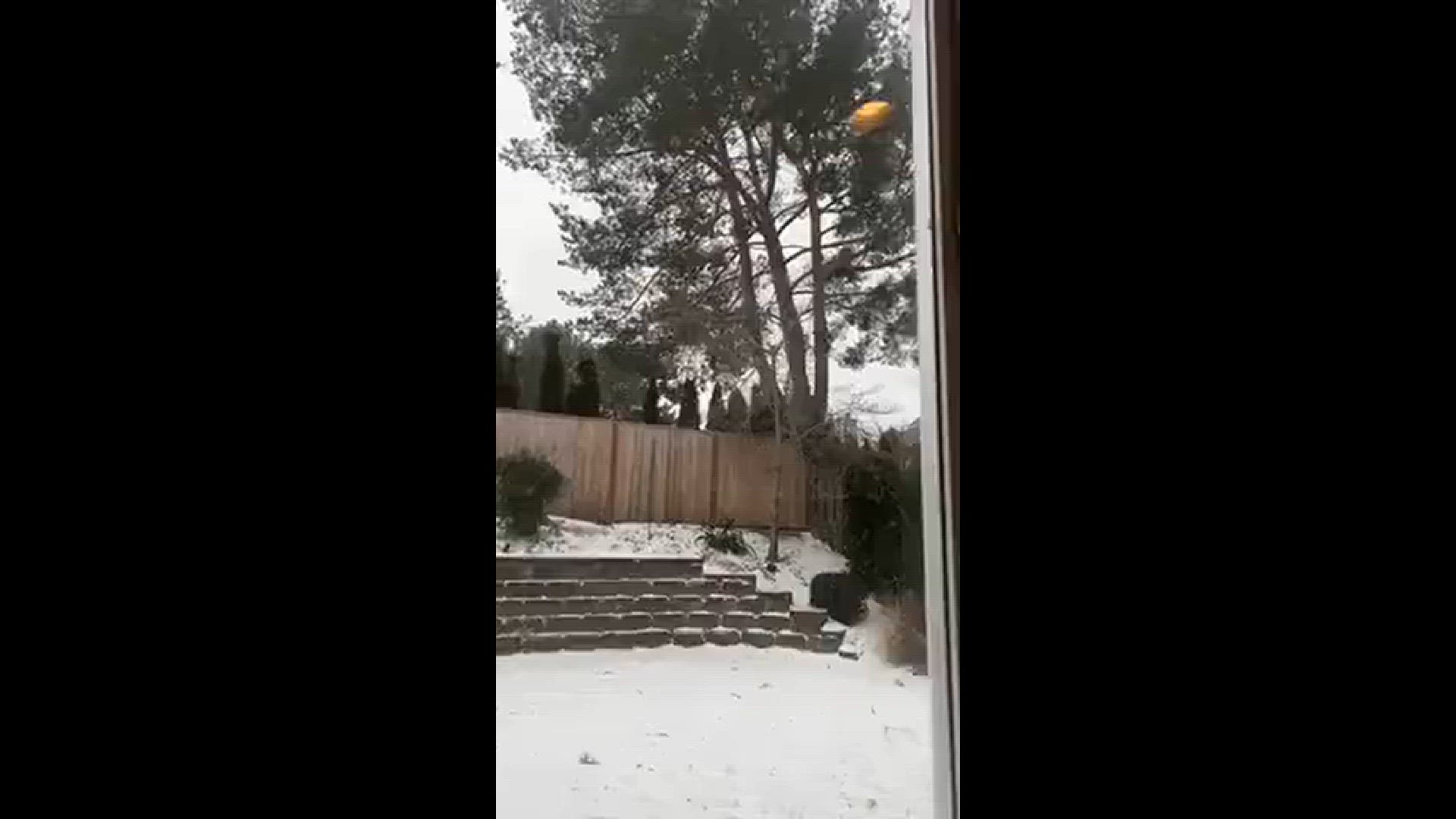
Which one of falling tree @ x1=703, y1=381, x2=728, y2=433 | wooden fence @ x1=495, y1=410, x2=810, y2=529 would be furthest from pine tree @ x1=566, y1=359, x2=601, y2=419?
falling tree @ x1=703, y1=381, x2=728, y2=433

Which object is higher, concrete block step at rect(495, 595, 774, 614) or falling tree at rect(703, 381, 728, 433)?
falling tree at rect(703, 381, 728, 433)

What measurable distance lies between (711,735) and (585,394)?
43 centimetres

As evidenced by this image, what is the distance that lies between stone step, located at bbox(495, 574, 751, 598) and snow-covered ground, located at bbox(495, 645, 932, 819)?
70mm

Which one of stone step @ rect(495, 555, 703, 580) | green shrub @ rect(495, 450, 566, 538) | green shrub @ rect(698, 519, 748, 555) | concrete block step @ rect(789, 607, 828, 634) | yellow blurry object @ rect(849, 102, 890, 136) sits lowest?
concrete block step @ rect(789, 607, 828, 634)

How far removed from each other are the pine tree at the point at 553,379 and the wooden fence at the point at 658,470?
0.01 meters

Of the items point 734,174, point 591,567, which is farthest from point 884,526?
point 734,174

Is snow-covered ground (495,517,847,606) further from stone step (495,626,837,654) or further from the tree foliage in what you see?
the tree foliage

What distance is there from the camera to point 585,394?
3.79ft

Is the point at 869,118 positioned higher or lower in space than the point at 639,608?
higher

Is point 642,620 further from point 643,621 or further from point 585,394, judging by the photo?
point 585,394

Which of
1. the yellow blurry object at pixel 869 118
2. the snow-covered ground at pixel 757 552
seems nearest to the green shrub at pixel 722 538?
the snow-covered ground at pixel 757 552

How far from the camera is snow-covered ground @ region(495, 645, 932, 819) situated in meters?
1.13

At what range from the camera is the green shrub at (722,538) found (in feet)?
3.90
